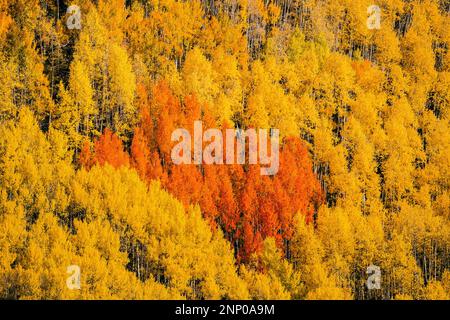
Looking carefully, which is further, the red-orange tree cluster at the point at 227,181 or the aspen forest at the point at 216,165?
the red-orange tree cluster at the point at 227,181

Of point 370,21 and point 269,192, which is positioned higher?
point 370,21

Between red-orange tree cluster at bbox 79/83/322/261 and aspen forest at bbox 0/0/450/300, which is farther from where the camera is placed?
red-orange tree cluster at bbox 79/83/322/261

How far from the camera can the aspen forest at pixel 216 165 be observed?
46.5 metres

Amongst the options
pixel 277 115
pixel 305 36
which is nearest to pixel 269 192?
pixel 277 115

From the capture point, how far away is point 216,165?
193 ft

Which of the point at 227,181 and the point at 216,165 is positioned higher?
the point at 216,165

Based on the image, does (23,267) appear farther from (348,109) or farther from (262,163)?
(348,109)

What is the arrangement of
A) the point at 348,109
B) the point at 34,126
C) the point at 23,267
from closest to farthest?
the point at 23,267
the point at 34,126
the point at 348,109

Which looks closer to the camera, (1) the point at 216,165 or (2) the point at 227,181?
(2) the point at 227,181

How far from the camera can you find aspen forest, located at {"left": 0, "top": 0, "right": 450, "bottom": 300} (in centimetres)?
4653

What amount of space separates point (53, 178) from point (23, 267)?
8515mm
